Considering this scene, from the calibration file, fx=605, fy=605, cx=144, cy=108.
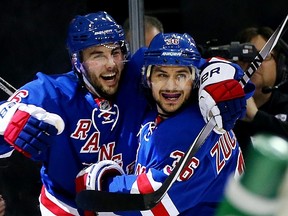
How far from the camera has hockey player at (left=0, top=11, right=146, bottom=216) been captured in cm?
129

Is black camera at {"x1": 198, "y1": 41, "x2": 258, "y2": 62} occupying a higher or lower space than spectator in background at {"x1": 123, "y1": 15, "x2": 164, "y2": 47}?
higher

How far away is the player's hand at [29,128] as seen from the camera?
1120mm

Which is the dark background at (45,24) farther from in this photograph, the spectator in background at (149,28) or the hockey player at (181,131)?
the hockey player at (181,131)

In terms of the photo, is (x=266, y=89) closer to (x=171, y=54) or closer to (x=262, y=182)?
(x=171, y=54)

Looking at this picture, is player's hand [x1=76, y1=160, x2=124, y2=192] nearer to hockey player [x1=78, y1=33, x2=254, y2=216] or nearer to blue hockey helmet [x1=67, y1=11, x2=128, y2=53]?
hockey player [x1=78, y1=33, x2=254, y2=216]

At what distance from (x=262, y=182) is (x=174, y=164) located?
2.80ft

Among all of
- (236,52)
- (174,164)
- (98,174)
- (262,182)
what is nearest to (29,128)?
(98,174)

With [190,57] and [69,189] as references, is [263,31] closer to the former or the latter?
[190,57]

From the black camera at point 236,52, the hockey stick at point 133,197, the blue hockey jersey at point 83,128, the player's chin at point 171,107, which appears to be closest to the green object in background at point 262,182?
the hockey stick at point 133,197

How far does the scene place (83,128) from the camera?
4.27 feet

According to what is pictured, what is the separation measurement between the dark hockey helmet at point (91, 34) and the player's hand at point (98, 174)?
0.24 metres

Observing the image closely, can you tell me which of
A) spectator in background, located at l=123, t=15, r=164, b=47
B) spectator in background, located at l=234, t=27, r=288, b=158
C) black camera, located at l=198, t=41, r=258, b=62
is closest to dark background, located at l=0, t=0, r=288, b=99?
spectator in background, located at l=123, t=15, r=164, b=47

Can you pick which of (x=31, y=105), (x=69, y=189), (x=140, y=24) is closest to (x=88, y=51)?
(x=31, y=105)

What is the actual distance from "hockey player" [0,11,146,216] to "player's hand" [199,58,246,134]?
7.5 inches
